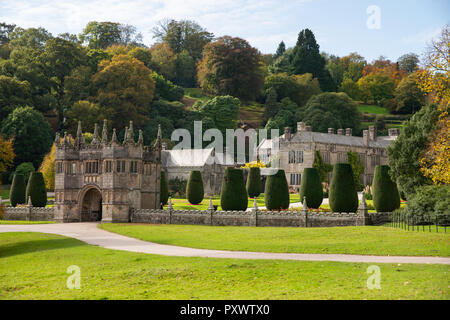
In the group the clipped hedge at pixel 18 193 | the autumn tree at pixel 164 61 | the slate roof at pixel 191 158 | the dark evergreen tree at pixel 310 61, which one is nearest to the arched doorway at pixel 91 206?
the clipped hedge at pixel 18 193

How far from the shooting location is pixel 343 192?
153 feet

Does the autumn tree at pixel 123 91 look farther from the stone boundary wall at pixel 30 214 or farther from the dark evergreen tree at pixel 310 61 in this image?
the dark evergreen tree at pixel 310 61

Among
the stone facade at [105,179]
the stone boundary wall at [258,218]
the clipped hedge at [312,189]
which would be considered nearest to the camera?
the stone boundary wall at [258,218]

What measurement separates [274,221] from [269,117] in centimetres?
8240

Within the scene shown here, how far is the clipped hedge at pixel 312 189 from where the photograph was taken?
52478 mm

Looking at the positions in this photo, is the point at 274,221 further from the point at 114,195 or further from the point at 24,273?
the point at 24,273

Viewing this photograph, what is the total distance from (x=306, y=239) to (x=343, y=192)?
Answer: 13492 millimetres

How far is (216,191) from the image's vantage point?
281 ft

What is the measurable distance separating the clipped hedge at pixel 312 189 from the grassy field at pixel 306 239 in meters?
12.0

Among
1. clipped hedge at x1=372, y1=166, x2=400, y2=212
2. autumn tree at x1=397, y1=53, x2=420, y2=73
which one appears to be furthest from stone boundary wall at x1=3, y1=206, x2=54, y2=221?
autumn tree at x1=397, y1=53, x2=420, y2=73

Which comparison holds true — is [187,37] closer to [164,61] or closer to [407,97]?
[164,61]

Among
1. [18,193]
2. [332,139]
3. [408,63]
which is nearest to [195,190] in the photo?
[18,193]
